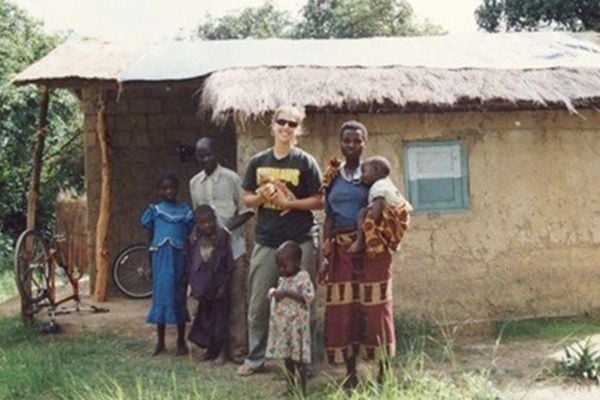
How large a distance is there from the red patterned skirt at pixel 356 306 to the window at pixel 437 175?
1967 mm

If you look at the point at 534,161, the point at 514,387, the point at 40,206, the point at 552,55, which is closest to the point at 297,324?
the point at 514,387

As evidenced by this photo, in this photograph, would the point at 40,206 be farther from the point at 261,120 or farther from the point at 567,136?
the point at 567,136

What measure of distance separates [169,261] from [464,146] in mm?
2703

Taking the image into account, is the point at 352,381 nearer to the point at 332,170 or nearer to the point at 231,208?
the point at 332,170

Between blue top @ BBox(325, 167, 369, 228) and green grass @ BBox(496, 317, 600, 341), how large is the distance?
2226 millimetres

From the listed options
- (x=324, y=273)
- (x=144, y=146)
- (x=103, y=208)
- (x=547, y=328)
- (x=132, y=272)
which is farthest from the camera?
(x=144, y=146)

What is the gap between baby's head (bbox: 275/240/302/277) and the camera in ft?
15.7

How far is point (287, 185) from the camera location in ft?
16.4

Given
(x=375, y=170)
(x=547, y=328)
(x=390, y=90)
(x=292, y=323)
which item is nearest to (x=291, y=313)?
(x=292, y=323)

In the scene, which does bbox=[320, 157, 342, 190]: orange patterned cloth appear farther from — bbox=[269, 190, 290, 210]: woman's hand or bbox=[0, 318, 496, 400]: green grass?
bbox=[0, 318, 496, 400]: green grass

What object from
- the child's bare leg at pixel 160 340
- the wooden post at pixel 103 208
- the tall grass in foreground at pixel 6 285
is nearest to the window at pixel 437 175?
the child's bare leg at pixel 160 340

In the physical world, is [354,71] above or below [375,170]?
above

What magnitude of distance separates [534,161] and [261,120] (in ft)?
8.13

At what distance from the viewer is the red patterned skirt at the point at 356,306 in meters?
4.68
